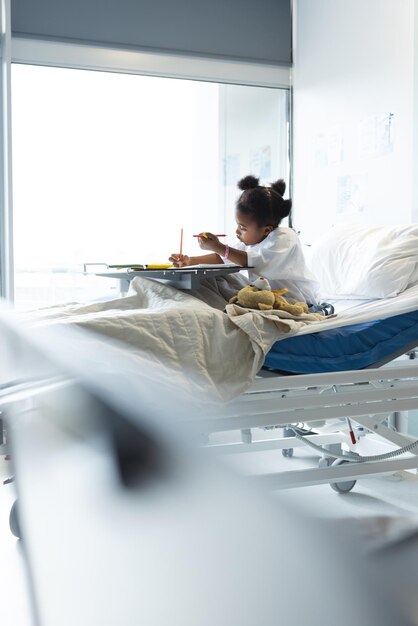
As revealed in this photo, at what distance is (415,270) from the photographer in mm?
1831

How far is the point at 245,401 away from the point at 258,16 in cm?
277

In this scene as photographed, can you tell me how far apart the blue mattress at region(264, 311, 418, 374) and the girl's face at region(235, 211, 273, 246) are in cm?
40

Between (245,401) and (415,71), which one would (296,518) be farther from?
(415,71)

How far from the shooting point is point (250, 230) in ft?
5.96

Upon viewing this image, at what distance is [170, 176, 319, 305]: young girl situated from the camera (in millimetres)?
1749

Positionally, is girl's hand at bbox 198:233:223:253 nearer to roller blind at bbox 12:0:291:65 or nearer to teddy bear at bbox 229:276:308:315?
teddy bear at bbox 229:276:308:315

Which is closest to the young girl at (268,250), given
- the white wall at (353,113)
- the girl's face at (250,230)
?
the girl's face at (250,230)

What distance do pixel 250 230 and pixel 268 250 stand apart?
10 centimetres

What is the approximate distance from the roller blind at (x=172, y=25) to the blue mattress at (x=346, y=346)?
91.8 inches

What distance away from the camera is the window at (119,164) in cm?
326

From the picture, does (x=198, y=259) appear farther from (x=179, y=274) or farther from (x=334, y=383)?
(x=334, y=383)

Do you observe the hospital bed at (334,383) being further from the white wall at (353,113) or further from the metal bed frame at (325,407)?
the white wall at (353,113)

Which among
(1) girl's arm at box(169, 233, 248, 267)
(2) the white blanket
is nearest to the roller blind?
(1) girl's arm at box(169, 233, 248, 267)

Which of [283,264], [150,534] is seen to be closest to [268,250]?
[283,264]
